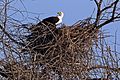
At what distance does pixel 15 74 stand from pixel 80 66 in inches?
24.6

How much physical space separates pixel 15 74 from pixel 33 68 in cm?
17

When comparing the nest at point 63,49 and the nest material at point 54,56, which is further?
the nest at point 63,49

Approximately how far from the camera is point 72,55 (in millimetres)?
4488

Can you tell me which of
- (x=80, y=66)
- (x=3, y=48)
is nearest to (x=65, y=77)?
(x=80, y=66)

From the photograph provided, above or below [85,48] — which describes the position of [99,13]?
above

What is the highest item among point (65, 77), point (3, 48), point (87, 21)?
point (87, 21)

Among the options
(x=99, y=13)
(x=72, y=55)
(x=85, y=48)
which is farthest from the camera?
(x=99, y=13)

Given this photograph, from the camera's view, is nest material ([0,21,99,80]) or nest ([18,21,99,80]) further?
nest ([18,21,99,80])

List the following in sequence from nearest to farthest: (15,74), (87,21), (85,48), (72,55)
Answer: (15,74)
(72,55)
(85,48)
(87,21)

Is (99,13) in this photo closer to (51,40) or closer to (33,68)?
(51,40)

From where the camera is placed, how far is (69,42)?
4766 millimetres

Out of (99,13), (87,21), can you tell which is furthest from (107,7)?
(87,21)

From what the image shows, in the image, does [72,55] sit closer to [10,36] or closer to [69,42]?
[69,42]

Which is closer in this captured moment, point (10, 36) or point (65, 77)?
point (65, 77)
